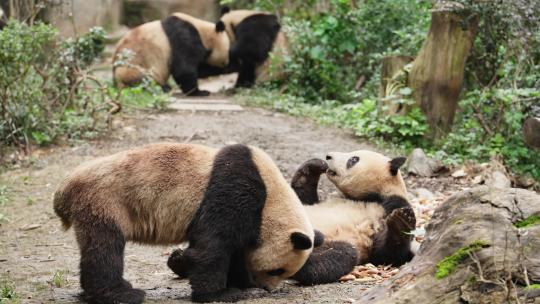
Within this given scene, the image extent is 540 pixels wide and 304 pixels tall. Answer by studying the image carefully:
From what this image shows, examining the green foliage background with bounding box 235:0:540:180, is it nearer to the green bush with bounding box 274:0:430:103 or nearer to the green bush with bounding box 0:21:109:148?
the green bush with bounding box 274:0:430:103

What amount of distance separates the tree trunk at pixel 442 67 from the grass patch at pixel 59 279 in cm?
584

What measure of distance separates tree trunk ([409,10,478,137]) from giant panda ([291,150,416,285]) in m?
3.92

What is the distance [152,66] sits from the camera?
1363cm

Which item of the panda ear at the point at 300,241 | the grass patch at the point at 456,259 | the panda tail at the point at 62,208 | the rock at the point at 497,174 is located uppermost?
the grass patch at the point at 456,259

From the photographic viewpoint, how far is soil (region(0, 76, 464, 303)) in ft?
16.5

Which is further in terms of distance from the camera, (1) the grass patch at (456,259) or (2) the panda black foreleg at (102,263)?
(2) the panda black foreleg at (102,263)

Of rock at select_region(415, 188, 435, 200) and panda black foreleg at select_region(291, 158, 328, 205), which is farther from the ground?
panda black foreleg at select_region(291, 158, 328, 205)

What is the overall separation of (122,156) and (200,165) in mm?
519

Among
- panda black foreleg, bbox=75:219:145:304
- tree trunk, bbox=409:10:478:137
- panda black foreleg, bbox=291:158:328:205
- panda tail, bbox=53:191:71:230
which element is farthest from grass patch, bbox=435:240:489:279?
tree trunk, bbox=409:10:478:137

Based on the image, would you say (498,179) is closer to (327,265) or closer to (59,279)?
(327,265)

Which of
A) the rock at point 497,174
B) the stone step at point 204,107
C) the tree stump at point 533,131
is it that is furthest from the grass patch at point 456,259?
the stone step at point 204,107

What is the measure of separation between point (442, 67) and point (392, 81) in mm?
780

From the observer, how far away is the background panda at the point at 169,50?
13508 mm

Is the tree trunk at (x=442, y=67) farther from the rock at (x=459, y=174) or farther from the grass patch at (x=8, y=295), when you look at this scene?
the grass patch at (x=8, y=295)
